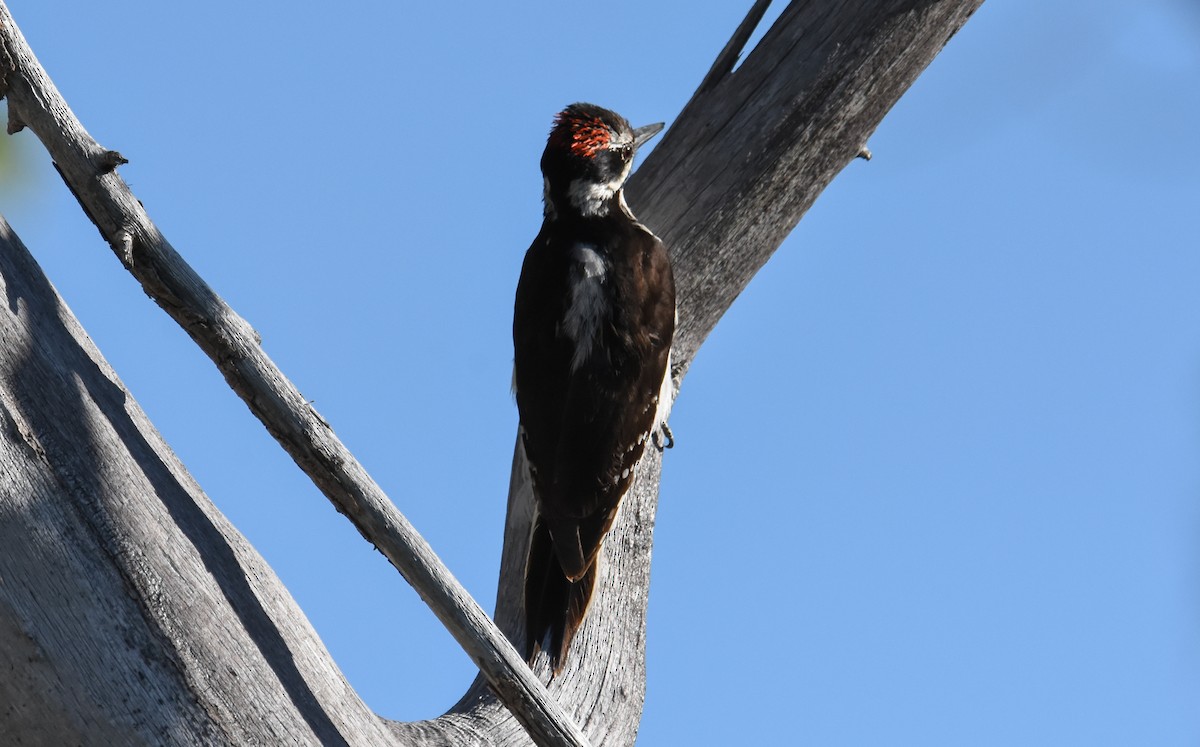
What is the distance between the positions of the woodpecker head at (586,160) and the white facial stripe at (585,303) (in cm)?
28

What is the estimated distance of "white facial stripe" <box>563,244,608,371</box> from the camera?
3707 millimetres

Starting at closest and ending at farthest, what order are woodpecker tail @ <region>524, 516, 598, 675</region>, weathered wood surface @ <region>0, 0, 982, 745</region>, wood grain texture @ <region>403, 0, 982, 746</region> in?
weathered wood surface @ <region>0, 0, 982, 745</region> < woodpecker tail @ <region>524, 516, 598, 675</region> < wood grain texture @ <region>403, 0, 982, 746</region>

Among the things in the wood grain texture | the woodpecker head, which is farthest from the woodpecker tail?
the woodpecker head

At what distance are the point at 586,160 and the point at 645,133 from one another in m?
0.41

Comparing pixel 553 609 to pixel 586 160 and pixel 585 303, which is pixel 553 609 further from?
pixel 586 160

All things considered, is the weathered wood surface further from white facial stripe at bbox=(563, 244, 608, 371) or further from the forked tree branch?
white facial stripe at bbox=(563, 244, 608, 371)

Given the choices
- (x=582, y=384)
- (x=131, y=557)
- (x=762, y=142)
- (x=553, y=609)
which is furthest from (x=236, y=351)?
(x=762, y=142)

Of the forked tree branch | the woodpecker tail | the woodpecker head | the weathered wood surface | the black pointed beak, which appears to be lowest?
the weathered wood surface

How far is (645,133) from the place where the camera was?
4531 millimetres

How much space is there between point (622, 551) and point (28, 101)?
194 cm

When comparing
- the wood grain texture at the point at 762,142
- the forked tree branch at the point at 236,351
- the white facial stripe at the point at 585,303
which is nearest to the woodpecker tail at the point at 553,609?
the wood grain texture at the point at 762,142

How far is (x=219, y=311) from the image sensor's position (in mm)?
2426

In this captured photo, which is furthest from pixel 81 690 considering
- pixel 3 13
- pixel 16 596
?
pixel 3 13

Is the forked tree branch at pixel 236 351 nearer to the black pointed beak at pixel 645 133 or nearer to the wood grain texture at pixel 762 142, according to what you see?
the wood grain texture at pixel 762 142
